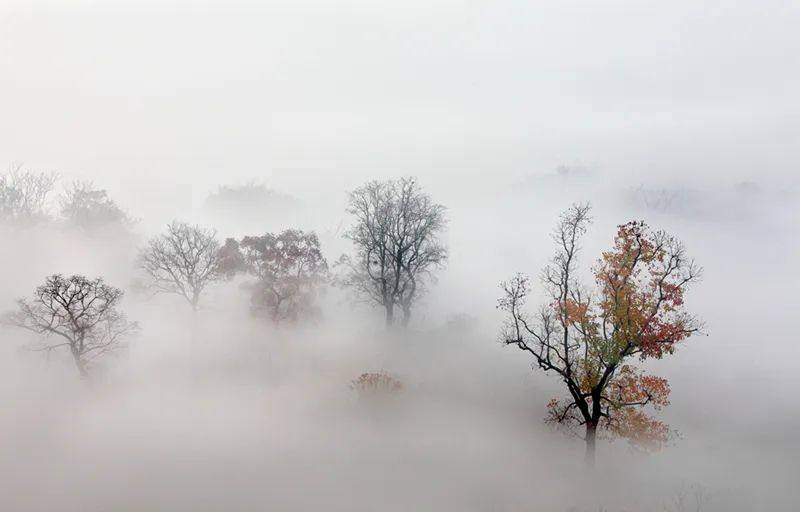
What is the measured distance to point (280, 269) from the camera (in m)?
44.1

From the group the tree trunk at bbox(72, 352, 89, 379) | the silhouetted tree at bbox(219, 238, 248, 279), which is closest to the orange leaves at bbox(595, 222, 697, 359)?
the silhouetted tree at bbox(219, 238, 248, 279)

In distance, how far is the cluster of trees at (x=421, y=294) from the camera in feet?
81.9

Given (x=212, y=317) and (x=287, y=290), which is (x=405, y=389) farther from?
(x=212, y=317)

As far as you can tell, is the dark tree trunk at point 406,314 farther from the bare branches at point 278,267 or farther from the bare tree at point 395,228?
the bare branches at point 278,267

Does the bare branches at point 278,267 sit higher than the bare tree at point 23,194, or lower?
lower

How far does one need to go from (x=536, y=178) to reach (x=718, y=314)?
81013 millimetres

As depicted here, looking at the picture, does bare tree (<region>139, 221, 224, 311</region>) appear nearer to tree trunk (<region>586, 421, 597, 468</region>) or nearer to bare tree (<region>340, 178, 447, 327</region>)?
bare tree (<region>340, 178, 447, 327</region>)

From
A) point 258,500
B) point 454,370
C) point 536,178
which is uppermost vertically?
point 536,178

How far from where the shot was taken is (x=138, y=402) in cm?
3628

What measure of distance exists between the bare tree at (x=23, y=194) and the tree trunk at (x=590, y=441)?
2991 inches

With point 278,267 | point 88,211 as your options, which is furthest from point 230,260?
point 88,211

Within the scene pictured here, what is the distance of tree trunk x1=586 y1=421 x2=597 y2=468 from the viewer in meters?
25.8

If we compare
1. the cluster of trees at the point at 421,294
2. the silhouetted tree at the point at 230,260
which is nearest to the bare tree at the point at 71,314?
the cluster of trees at the point at 421,294

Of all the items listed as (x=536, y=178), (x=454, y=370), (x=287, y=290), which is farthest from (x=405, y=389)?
(x=536, y=178)
